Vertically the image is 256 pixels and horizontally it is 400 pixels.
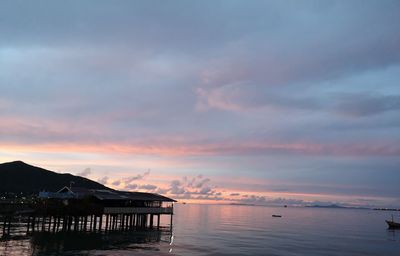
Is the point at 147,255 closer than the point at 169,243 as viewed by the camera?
Yes

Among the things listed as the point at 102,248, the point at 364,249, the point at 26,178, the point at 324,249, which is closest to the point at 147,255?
the point at 102,248

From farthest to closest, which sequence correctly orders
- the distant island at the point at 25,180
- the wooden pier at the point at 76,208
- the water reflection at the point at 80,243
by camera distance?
1. the distant island at the point at 25,180
2. the wooden pier at the point at 76,208
3. the water reflection at the point at 80,243

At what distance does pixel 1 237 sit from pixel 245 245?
118 feet

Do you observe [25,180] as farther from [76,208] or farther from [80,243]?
[80,243]

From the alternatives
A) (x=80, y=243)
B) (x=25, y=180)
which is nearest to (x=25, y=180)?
(x=25, y=180)

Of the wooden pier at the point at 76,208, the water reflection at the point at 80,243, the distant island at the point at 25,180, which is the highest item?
the distant island at the point at 25,180

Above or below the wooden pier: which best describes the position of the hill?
above

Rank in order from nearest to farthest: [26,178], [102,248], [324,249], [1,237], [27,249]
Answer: [27,249] < [102,248] < [1,237] < [324,249] < [26,178]

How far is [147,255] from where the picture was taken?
162 feet

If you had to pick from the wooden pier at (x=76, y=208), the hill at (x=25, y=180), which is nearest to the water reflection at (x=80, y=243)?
the wooden pier at (x=76, y=208)

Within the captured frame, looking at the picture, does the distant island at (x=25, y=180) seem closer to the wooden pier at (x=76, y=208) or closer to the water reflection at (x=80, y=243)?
the wooden pier at (x=76, y=208)

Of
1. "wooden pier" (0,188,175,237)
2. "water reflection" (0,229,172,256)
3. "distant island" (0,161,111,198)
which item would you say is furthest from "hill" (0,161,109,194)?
"water reflection" (0,229,172,256)

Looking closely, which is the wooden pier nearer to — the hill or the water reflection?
the water reflection

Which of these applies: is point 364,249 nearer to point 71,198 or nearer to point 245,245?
point 245,245
